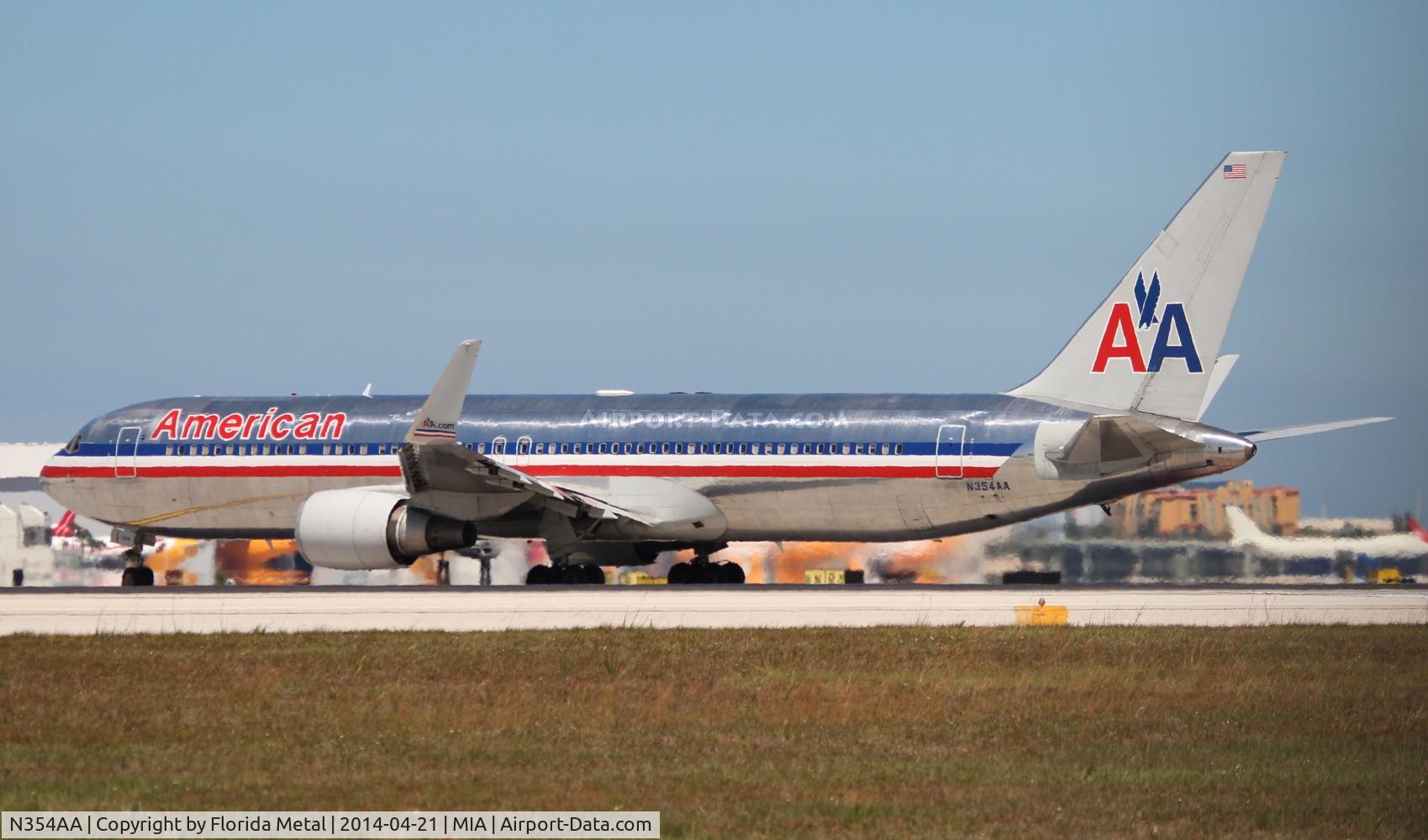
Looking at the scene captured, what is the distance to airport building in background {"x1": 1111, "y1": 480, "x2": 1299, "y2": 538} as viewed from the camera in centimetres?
3356

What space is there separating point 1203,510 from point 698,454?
979 cm

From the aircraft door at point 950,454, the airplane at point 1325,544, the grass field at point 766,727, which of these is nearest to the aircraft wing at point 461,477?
the aircraft door at point 950,454

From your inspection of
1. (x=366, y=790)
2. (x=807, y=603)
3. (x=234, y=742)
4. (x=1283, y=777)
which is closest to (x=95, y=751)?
(x=234, y=742)

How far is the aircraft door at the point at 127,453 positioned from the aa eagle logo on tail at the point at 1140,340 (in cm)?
2068

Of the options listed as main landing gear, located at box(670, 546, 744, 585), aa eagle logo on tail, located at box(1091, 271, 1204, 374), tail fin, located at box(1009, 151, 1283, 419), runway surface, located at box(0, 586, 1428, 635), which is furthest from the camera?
main landing gear, located at box(670, 546, 744, 585)

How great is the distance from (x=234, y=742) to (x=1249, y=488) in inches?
940

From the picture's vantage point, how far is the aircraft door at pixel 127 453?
38.8m

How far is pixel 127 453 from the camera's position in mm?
38969

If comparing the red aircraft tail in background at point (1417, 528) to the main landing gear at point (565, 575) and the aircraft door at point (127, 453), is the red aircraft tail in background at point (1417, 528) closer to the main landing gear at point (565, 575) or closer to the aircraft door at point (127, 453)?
the main landing gear at point (565, 575)

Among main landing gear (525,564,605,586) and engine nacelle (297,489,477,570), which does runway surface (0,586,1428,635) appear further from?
main landing gear (525,564,605,586)

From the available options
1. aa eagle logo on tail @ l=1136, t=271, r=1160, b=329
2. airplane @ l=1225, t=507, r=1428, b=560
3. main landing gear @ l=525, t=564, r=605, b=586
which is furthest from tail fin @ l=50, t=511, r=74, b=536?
airplane @ l=1225, t=507, r=1428, b=560
